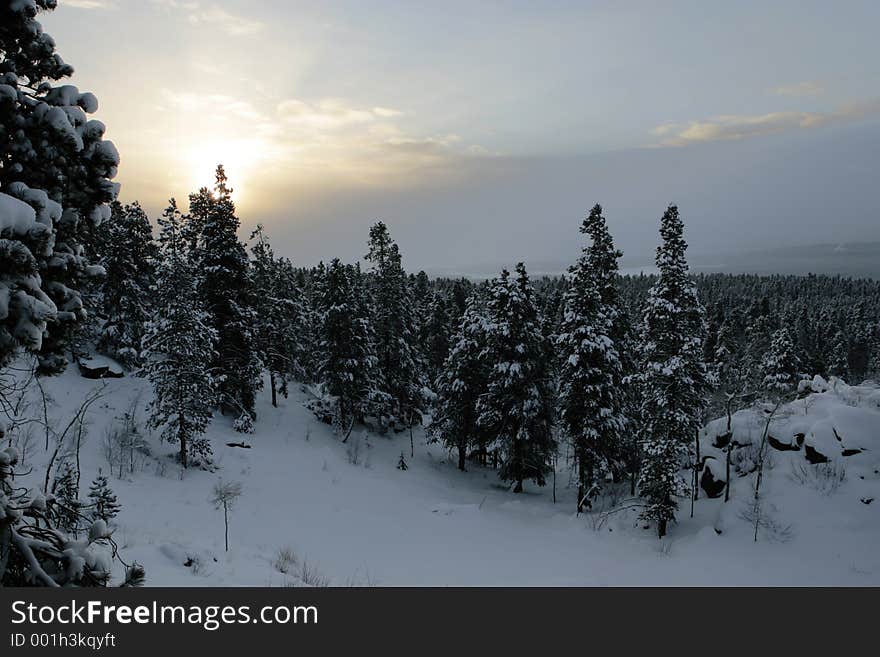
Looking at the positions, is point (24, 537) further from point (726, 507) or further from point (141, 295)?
point (141, 295)

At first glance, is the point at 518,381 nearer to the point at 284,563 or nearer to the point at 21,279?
the point at 284,563

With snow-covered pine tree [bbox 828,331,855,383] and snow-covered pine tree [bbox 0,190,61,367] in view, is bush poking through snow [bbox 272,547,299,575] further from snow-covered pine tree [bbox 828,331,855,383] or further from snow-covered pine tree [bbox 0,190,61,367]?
snow-covered pine tree [bbox 828,331,855,383]

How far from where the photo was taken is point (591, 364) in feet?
88.7

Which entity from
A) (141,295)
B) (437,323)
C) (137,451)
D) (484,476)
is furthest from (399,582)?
(437,323)

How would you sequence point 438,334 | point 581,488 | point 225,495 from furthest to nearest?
point 438,334, point 581,488, point 225,495

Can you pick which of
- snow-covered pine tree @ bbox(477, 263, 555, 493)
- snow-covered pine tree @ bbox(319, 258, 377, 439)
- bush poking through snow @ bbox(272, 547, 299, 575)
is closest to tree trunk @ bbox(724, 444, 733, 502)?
snow-covered pine tree @ bbox(477, 263, 555, 493)

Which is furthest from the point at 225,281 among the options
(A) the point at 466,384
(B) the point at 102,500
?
(B) the point at 102,500

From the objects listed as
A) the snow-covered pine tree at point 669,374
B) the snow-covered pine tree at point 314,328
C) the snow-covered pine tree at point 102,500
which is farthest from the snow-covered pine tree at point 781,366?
the snow-covered pine tree at point 102,500

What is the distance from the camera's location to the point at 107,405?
28297 millimetres

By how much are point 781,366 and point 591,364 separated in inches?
1418

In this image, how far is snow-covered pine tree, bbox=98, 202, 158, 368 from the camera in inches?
1314

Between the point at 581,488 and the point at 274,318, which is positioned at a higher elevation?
the point at 274,318

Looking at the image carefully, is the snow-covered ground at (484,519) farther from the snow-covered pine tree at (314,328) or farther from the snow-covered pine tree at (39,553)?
the snow-covered pine tree at (314,328)
